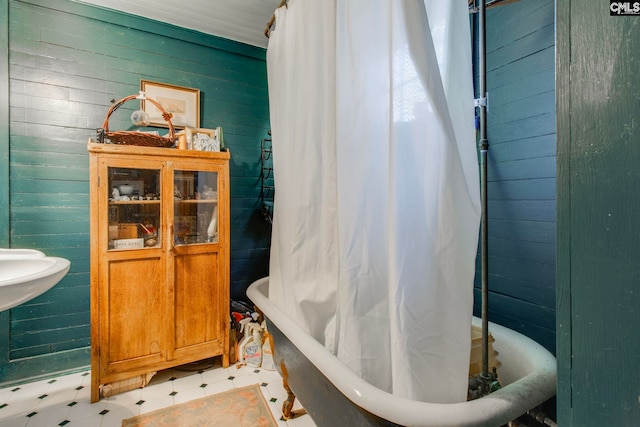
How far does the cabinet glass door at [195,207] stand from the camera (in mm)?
1876

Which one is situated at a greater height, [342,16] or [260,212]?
[342,16]

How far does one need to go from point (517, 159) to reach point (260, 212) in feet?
5.97

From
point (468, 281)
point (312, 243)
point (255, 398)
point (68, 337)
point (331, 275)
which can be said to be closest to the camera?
point (468, 281)

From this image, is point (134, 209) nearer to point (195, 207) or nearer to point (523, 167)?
point (195, 207)

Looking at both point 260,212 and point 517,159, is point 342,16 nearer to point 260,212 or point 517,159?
point 517,159

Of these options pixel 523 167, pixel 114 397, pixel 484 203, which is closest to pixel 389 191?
pixel 484 203

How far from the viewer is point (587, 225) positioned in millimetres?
427

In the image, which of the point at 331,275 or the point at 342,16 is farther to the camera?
the point at 331,275

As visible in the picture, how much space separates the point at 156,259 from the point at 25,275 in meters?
0.56

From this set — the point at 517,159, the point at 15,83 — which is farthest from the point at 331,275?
the point at 15,83

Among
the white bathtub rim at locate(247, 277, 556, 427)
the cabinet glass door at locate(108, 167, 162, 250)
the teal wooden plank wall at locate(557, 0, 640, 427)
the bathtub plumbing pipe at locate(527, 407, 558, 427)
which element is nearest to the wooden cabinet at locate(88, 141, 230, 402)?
the cabinet glass door at locate(108, 167, 162, 250)

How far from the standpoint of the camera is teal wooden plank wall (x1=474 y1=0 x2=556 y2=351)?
1312 millimetres

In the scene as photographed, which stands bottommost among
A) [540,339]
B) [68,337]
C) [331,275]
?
[68,337]

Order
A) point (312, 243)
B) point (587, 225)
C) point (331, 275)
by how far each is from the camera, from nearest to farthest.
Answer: point (587, 225) < point (331, 275) < point (312, 243)
